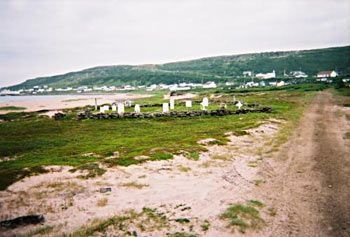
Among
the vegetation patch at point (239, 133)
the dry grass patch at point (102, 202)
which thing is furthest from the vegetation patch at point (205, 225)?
the vegetation patch at point (239, 133)

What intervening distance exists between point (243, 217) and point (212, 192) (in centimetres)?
288

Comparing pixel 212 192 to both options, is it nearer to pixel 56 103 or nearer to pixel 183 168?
pixel 183 168

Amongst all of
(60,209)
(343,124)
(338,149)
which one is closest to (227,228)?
(60,209)

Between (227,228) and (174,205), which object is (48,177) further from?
(227,228)

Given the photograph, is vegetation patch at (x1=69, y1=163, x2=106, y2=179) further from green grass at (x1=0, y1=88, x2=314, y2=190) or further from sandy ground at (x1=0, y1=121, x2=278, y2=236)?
sandy ground at (x1=0, y1=121, x2=278, y2=236)

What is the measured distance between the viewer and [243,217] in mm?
11672

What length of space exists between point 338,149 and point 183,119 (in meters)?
21.8

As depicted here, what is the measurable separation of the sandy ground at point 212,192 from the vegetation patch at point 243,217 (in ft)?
0.90

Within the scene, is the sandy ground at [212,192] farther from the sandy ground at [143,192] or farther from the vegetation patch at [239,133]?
the vegetation patch at [239,133]

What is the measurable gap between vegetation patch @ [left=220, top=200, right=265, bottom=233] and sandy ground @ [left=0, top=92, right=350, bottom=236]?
27cm

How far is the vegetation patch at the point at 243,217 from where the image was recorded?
11.0 metres

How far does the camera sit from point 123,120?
135 feet

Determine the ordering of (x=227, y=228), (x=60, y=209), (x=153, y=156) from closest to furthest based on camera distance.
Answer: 1. (x=227, y=228)
2. (x=60, y=209)
3. (x=153, y=156)

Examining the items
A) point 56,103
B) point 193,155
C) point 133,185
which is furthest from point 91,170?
point 56,103
